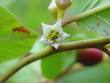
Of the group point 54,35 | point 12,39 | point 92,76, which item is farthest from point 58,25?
point 92,76

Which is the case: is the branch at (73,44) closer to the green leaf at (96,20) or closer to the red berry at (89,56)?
the green leaf at (96,20)

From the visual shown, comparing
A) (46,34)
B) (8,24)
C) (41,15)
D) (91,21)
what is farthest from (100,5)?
(41,15)

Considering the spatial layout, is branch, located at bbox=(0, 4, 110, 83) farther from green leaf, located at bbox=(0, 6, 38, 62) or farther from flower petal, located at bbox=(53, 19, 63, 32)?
green leaf, located at bbox=(0, 6, 38, 62)

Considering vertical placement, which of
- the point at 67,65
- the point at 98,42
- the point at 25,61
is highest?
the point at 67,65

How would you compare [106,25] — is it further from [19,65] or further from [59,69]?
[59,69]

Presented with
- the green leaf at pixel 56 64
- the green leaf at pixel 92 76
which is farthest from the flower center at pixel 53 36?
the green leaf at pixel 92 76

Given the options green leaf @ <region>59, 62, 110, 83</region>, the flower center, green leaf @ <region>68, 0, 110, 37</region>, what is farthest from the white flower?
green leaf @ <region>59, 62, 110, 83</region>
